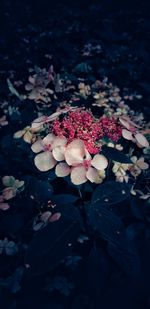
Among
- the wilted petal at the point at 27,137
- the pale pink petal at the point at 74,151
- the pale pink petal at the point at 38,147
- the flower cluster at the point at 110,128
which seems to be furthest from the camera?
the wilted petal at the point at 27,137

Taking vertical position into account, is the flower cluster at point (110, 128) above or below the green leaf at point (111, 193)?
above

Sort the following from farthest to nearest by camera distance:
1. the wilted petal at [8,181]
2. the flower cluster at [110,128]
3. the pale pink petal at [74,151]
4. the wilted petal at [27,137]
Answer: the wilted petal at [27,137]
the wilted petal at [8,181]
the flower cluster at [110,128]
the pale pink petal at [74,151]

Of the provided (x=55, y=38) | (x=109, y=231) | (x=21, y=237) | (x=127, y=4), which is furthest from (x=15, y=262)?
(x=127, y=4)

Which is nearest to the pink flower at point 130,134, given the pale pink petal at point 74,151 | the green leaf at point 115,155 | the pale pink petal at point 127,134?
the pale pink petal at point 127,134

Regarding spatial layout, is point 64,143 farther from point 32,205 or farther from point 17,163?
point 17,163

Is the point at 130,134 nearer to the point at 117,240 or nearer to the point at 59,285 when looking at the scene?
the point at 117,240

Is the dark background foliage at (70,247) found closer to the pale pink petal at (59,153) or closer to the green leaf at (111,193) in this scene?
the green leaf at (111,193)

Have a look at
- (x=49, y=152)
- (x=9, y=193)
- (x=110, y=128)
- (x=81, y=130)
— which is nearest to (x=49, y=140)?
(x=49, y=152)
